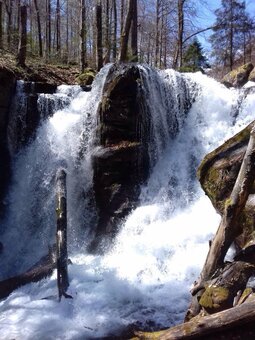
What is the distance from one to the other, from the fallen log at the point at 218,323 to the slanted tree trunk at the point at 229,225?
75 cm

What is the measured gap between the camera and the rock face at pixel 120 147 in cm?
1065

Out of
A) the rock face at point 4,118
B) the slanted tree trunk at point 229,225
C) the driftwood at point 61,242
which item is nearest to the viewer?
the slanted tree trunk at point 229,225

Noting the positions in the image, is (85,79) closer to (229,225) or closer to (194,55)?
(229,225)

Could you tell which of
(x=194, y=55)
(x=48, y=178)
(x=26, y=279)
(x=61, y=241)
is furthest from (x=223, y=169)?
(x=194, y=55)

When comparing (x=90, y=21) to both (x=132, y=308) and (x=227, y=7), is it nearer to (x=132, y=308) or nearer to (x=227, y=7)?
(x=227, y=7)

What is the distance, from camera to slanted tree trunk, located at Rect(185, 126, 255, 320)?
4.77 metres

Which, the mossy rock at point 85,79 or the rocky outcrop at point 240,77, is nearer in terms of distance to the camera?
the mossy rock at point 85,79

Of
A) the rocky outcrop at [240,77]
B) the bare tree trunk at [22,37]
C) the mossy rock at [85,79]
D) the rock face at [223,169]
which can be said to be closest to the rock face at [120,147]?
the rock face at [223,169]

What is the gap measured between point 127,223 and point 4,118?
15.8 ft

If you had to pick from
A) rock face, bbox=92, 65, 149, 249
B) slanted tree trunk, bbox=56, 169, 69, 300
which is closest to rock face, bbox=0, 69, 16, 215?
rock face, bbox=92, 65, 149, 249

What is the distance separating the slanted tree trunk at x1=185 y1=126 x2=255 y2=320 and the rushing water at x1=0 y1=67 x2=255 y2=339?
6.18 ft

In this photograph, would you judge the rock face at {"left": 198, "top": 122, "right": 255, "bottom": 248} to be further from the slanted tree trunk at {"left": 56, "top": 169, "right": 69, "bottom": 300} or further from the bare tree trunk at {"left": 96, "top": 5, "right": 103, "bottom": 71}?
the bare tree trunk at {"left": 96, "top": 5, "right": 103, "bottom": 71}

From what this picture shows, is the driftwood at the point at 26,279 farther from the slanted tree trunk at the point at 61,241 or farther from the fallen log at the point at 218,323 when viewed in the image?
the fallen log at the point at 218,323

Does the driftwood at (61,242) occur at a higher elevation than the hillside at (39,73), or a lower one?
lower
